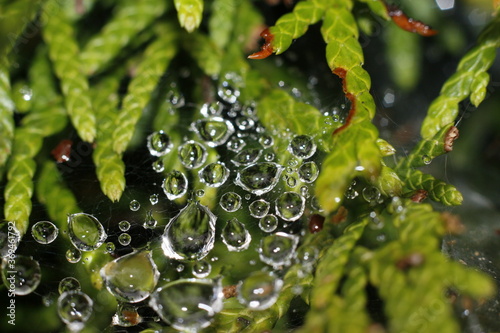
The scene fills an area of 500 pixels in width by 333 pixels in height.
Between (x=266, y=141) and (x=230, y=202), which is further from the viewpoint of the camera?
(x=266, y=141)

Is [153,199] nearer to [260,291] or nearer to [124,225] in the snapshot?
[124,225]

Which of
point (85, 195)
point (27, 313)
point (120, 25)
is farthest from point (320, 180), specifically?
point (120, 25)

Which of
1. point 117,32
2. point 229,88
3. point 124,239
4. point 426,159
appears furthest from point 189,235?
point 117,32

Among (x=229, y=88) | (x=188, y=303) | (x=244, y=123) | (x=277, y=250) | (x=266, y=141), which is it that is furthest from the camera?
(x=229, y=88)

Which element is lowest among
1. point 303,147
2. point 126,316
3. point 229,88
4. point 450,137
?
point 126,316

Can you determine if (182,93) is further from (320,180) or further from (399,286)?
(399,286)

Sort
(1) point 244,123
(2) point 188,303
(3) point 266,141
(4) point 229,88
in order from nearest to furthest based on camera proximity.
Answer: (2) point 188,303 < (3) point 266,141 < (1) point 244,123 < (4) point 229,88

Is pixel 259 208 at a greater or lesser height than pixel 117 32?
lesser
